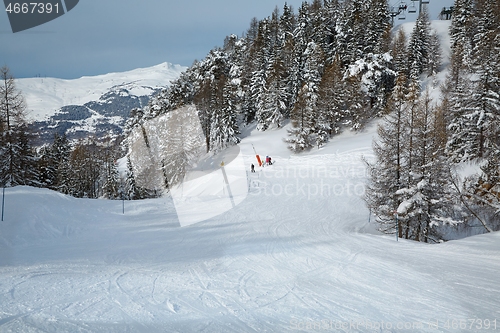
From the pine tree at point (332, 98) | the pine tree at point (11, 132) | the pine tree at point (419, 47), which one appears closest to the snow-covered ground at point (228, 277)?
the pine tree at point (11, 132)

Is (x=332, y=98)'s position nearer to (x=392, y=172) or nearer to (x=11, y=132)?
(x=392, y=172)

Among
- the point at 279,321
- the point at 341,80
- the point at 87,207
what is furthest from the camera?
the point at 341,80

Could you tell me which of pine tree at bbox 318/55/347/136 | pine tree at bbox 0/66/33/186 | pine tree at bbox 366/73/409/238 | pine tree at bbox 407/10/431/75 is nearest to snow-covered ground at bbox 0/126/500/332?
pine tree at bbox 366/73/409/238

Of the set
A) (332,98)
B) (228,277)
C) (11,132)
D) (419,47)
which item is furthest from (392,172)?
(419,47)

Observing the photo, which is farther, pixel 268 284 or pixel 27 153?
pixel 27 153

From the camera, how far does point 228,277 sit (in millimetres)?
6383

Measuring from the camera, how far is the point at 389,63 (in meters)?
45.6

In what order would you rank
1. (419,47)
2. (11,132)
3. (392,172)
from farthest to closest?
(419,47) < (11,132) < (392,172)

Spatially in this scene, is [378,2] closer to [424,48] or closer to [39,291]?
[424,48]

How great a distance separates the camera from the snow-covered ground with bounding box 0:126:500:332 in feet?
14.3

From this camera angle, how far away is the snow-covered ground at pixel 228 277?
435cm

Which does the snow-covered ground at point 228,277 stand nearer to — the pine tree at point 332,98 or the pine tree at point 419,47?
the pine tree at point 332,98

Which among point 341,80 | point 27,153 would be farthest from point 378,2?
point 27,153

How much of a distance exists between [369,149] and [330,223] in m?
20.1
